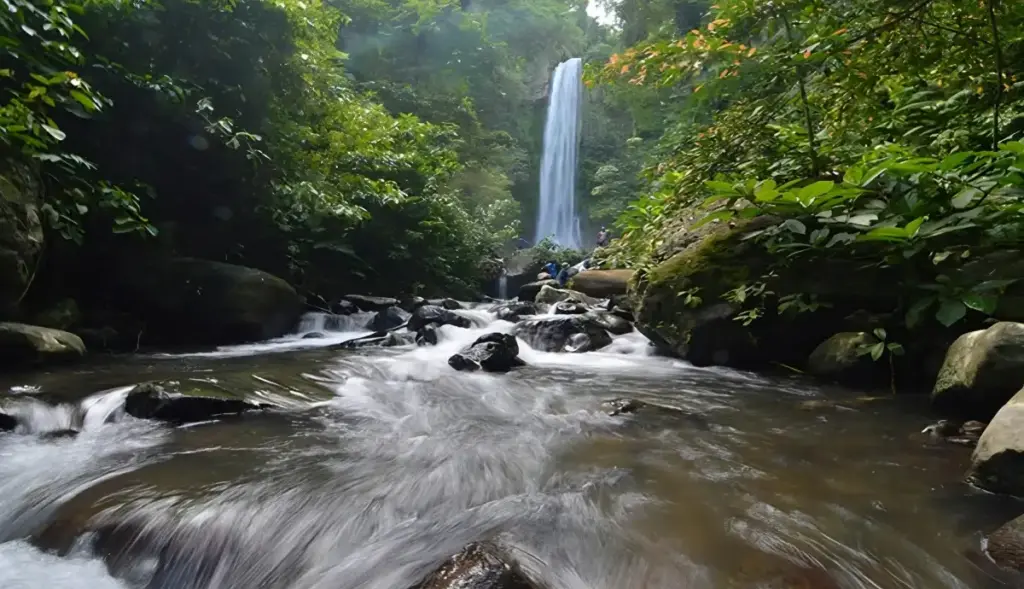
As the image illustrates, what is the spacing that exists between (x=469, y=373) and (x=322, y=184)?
17.8 ft

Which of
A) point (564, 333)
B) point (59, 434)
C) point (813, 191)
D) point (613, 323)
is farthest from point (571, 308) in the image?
point (59, 434)

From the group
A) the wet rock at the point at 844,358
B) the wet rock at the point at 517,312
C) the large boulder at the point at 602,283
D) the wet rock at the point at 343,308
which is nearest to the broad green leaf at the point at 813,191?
the wet rock at the point at 844,358

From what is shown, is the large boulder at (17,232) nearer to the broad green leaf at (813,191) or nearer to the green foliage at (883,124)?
the green foliage at (883,124)

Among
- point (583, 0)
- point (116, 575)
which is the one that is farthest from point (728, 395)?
point (583, 0)

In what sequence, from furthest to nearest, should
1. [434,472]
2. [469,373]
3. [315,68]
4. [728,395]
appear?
[315,68] → [469,373] → [728,395] → [434,472]

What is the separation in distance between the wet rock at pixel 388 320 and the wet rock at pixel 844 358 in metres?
5.91

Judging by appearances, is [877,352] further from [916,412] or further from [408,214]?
[408,214]

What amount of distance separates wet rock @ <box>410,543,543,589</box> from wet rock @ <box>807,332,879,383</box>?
3498 mm

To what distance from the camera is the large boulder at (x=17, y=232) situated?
4527mm

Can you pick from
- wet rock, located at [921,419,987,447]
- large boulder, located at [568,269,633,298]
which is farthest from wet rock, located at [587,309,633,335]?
wet rock, located at [921,419,987,447]

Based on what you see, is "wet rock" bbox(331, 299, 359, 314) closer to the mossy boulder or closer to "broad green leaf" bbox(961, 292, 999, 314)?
the mossy boulder

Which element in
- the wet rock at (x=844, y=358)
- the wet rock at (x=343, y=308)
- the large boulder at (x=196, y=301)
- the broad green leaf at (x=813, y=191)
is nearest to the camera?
the broad green leaf at (x=813, y=191)

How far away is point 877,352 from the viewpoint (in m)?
3.81

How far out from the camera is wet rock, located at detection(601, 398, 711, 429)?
3.72 meters
